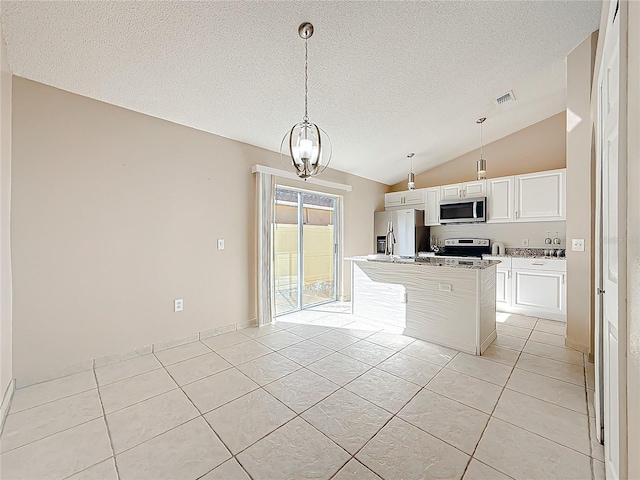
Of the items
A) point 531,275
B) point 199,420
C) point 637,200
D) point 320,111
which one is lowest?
point 199,420

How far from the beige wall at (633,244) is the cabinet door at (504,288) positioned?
3787mm

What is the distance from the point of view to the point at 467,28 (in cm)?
225

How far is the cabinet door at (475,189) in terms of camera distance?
15.0 ft

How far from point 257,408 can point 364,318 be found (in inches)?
82.4

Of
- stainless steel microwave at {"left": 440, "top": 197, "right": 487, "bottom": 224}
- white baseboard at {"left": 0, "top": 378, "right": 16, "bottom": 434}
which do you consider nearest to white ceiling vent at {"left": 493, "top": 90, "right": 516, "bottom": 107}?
stainless steel microwave at {"left": 440, "top": 197, "right": 487, "bottom": 224}

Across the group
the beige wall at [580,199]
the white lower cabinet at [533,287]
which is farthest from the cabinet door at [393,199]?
the beige wall at [580,199]

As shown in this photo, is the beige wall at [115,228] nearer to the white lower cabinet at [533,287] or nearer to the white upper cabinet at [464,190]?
the white upper cabinet at [464,190]

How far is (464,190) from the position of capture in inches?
189

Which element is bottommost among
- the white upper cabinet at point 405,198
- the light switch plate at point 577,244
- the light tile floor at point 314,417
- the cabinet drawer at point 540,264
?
the light tile floor at point 314,417

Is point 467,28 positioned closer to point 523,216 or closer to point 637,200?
point 637,200

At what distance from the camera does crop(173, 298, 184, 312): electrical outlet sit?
3.02 m

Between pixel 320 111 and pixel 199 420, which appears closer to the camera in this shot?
pixel 199 420

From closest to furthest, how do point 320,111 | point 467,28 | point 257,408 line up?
point 257,408 < point 467,28 < point 320,111

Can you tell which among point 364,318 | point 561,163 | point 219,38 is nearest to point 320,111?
point 219,38
